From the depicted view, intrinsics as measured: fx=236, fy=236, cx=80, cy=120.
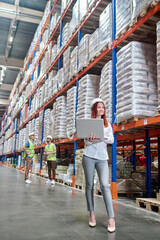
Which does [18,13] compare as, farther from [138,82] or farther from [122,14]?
[138,82]

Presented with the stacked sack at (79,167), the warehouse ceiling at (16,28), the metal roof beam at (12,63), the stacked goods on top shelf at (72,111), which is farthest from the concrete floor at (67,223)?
the metal roof beam at (12,63)

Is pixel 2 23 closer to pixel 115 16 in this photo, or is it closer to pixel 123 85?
pixel 115 16

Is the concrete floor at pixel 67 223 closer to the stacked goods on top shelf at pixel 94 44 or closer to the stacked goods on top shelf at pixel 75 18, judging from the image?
the stacked goods on top shelf at pixel 94 44

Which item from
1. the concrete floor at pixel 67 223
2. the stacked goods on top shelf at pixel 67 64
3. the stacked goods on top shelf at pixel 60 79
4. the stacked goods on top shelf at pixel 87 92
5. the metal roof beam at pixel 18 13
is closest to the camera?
the concrete floor at pixel 67 223

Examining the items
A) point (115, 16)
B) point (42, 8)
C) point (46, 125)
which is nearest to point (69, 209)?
point (115, 16)

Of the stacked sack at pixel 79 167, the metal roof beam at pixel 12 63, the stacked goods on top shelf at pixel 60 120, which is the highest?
the metal roof beam at pixel 12 63

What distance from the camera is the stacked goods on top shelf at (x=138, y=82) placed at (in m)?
4.23

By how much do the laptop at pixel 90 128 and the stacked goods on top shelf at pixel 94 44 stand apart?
397 centimetres

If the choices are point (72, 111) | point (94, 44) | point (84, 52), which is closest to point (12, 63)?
point (72, 111)

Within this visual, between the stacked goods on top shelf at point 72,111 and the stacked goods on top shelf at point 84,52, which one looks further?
the stacked goods on top shelf at point 72,111

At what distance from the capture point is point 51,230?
8.16ft

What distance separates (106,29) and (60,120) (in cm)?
375

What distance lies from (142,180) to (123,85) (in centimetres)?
239

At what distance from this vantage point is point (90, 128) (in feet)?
8.51
